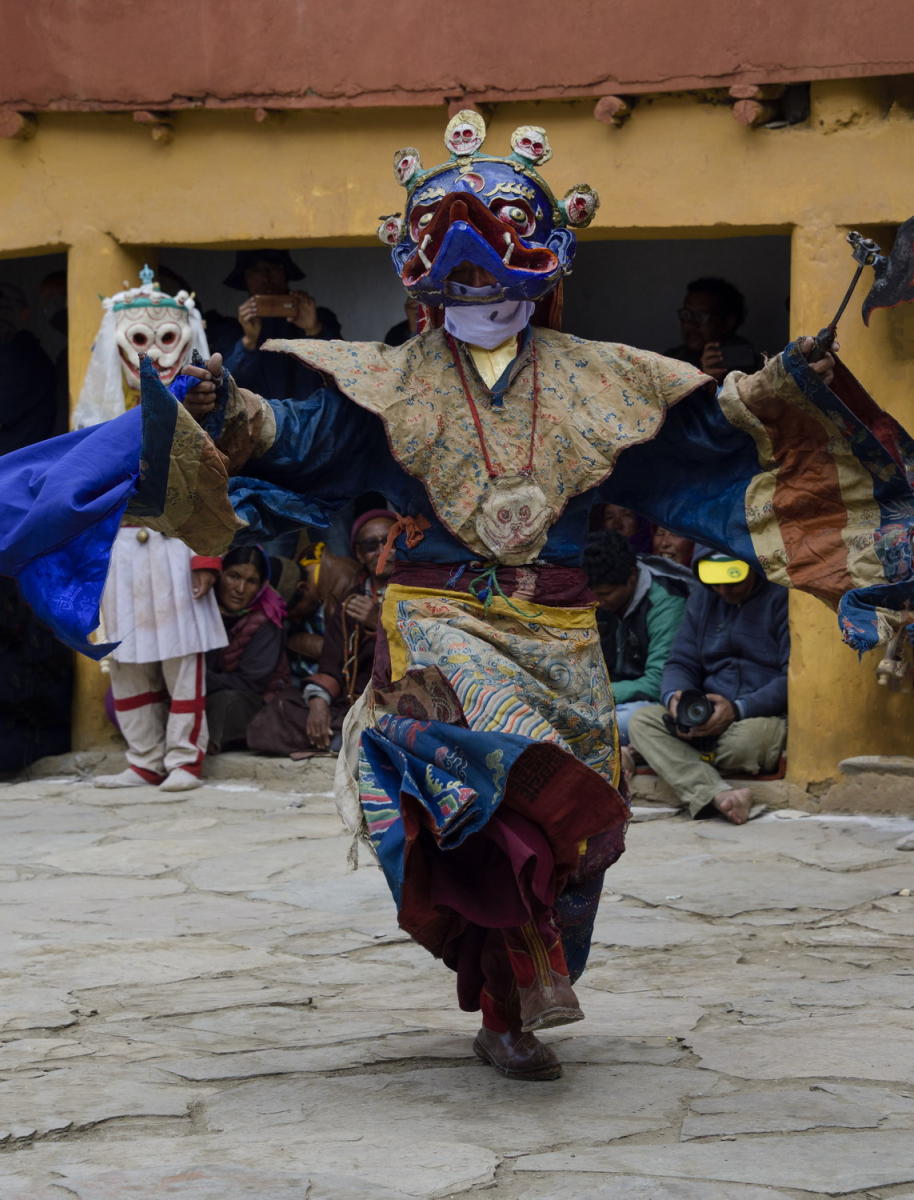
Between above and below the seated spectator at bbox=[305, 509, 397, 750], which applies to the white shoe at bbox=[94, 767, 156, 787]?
below

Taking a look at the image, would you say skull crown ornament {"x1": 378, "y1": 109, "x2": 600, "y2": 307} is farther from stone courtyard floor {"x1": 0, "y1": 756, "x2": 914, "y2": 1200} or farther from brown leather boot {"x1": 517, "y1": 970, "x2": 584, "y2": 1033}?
stone courtyard floor {"x1": 0, "y1": 756, "x2": 914, "y2": 1200}

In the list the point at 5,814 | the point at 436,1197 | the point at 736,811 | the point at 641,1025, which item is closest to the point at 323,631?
the point at 5,814

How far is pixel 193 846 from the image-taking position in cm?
699

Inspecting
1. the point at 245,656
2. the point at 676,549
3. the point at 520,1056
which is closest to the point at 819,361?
the point at 520,1056

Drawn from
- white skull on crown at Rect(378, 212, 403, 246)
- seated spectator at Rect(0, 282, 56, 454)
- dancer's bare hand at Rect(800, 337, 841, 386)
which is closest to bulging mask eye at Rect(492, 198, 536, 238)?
white skull on crown at Rect(378, 212, 403, 246)

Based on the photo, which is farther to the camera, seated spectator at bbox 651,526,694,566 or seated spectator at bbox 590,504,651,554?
seated spectator at bbox 590,504,651,554

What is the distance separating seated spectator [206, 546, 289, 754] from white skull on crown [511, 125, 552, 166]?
4259mm

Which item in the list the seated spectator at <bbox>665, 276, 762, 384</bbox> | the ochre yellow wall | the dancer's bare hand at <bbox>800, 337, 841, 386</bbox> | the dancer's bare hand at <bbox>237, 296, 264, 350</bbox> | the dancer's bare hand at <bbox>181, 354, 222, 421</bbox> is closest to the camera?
the dancer's bare hand at <bbox>181, 354, 222, 421</bbox>

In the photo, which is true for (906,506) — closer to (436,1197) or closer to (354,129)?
(436,1197)

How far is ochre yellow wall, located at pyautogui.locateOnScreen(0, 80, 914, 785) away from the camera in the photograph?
7.36 meters

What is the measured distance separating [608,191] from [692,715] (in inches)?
82.8

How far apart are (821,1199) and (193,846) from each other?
13.8ft

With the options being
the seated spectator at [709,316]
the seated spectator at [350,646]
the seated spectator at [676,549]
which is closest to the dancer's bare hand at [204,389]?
the seated spectator at [350,646]

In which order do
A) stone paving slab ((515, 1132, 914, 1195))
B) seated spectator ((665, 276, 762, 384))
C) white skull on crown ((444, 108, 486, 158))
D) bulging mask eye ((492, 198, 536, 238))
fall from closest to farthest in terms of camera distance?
stone paving slab ((515, 1132, 914, 1195)) → bulging mask eye ((492, 198, 536, 238)) → white skull on crown ((444, 108, 486, 158)) → seated spectator ((665, 276, 762, 384))
